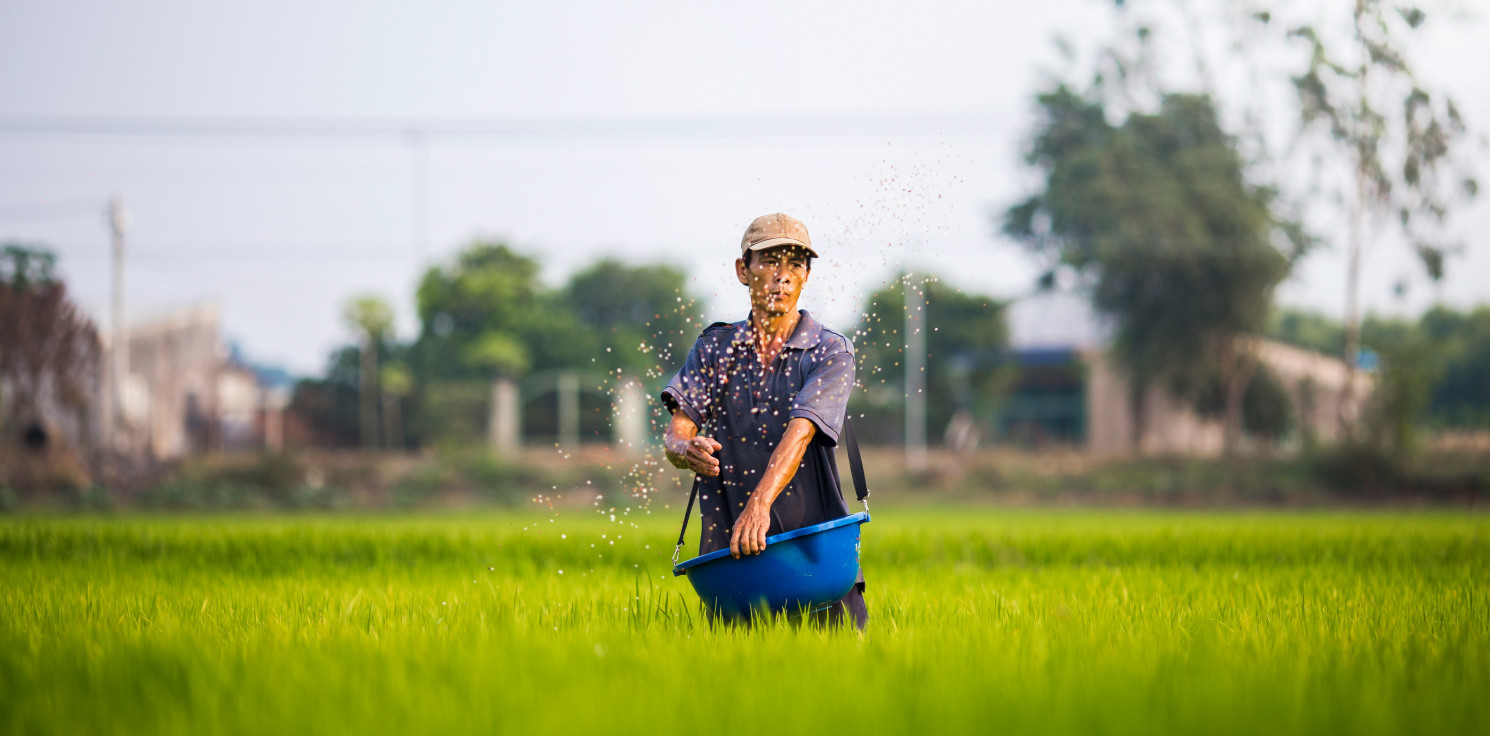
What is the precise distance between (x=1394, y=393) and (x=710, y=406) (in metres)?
21.8

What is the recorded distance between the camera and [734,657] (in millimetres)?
3070

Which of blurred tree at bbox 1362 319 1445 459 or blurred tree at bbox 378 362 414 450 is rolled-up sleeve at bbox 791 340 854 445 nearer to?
blurred tree at bbox 1362 319 1445 459

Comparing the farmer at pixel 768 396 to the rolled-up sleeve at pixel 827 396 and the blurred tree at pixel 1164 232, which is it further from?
the blurred tree at pixel 1164 232

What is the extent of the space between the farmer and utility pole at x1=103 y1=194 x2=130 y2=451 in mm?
20227

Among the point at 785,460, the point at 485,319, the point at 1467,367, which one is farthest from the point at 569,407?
the point at 1467,367

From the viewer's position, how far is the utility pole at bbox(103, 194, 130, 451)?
21.0 m

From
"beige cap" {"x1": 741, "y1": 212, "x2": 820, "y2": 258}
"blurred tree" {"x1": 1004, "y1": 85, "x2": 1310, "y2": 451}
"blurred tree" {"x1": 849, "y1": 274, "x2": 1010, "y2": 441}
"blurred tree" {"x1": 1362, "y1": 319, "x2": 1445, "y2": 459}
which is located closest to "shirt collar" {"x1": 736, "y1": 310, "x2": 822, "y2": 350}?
"beige cap" {"x1": 741, "y1": 212, "x2": 820, "y2": 258}

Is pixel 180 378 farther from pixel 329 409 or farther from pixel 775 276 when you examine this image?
pixel 775 276

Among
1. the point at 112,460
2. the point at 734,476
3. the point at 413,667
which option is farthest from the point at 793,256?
the point at 112,460

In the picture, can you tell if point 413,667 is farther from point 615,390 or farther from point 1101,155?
point 1101,155

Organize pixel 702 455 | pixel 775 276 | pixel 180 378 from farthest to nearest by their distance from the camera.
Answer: pixel 180 378 < pixel 775 276 < pixel 702 455

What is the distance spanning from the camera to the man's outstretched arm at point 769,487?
335 cm

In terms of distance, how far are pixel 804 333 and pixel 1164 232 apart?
2396 cm

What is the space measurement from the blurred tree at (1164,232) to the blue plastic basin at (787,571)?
77.4ft
